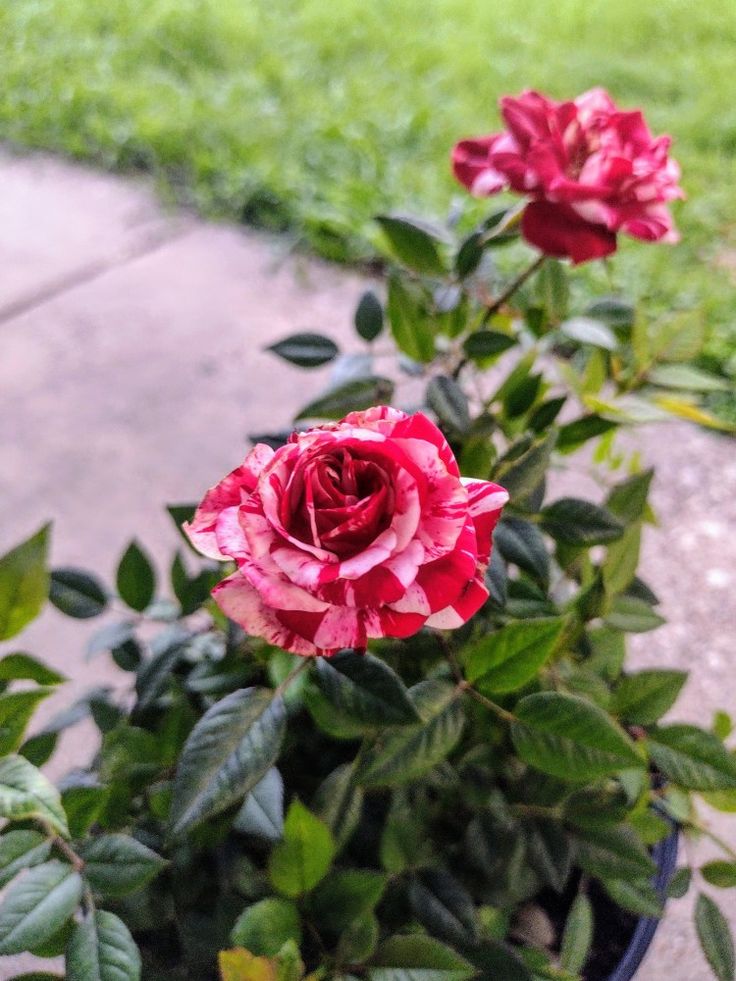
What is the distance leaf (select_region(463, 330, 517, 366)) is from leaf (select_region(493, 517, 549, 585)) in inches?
5.2

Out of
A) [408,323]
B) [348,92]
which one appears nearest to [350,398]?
[408,323]

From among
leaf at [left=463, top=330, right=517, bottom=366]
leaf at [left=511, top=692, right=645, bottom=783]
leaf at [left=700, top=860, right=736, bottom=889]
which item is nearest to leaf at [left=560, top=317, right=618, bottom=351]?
leaf at [left=463, top=330, right=517, bottom=366]

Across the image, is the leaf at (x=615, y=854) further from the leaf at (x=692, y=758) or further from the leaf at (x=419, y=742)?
the leaf at (x=419, y=742)

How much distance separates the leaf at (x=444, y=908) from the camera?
0.64 meters

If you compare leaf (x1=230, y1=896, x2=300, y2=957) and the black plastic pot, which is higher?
leaf (x1=230, y1=896, x2=300, y2=957)

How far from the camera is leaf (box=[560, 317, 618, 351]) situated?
0.69 m

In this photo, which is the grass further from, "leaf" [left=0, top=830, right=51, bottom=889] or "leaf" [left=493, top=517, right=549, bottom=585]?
"leaf" [left=0, top=830, right=51, bottom=889]

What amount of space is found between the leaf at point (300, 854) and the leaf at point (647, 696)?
0.23 m

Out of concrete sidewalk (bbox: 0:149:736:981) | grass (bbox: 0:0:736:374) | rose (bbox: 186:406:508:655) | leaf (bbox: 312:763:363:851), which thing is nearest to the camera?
rose (bbox: 186:406:508:655)

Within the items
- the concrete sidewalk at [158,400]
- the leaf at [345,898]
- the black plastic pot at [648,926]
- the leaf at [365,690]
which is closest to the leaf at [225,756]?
the leaf at [365,690]

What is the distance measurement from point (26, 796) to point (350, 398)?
1.18 feet

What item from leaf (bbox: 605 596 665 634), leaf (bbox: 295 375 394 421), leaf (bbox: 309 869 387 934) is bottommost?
leaf (bbox: 309 869 387 934)

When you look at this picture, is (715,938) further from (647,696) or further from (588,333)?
(588,333)

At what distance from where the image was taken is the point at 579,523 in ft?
2.09
